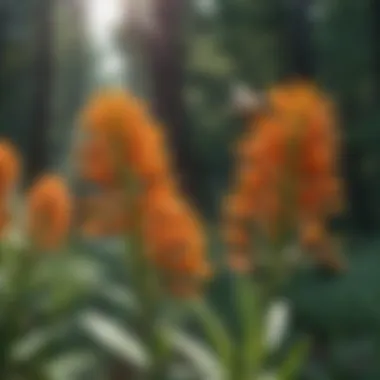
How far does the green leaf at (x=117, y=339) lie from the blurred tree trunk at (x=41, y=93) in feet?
1.38

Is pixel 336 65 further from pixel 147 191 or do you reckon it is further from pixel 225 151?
pixel 147 191

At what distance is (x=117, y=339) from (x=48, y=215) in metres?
0.15

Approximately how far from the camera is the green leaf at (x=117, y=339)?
0.87m

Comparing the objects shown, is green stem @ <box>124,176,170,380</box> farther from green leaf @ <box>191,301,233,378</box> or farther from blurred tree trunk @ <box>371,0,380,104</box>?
blurred tree trunk @ <box>371,0,380,104</box>

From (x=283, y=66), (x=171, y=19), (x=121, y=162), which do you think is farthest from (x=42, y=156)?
(x=121, y=162)

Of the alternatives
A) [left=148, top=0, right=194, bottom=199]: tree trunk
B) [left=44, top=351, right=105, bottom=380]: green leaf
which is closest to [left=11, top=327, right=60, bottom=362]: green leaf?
[left=44, top=351, right=105, bottom=380]: green leaf

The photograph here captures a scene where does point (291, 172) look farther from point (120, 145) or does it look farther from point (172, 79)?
point (172, 79)

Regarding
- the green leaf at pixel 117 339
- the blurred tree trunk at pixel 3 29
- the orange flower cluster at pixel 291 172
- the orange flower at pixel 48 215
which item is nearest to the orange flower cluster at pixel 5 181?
the orange flower at pixel 48 215

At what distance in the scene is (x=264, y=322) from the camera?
33.8 inches

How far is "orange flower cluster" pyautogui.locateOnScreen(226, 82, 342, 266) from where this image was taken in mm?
852

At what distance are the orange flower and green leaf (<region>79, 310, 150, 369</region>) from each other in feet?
0.31

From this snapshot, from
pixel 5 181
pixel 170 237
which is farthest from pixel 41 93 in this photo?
pixel 170 237

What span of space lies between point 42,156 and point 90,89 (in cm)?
13

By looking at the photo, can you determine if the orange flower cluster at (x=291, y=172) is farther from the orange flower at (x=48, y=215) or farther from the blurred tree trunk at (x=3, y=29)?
the blurred tree trunk at (x=3, y=29)
